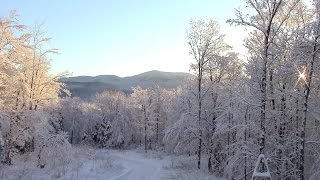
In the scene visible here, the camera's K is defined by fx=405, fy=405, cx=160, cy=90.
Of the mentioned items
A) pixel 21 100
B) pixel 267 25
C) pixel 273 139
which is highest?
pixel 267 25

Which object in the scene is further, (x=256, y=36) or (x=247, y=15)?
(x=256, y=36)

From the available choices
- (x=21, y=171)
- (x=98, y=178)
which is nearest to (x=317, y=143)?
(x=98, y=178)

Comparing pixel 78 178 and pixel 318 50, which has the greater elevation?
pixel 318 50

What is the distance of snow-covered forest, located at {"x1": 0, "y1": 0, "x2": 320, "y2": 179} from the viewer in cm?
2052

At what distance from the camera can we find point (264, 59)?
2092 centimetres

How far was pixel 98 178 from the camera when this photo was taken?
73.3 feet

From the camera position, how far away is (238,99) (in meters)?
21.1

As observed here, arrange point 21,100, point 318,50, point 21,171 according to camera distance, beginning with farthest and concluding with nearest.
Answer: point 21,100 → point 21,171 → point 318,50

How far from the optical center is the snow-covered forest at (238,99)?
67.3 ft

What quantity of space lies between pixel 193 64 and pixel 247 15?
15.3 metres

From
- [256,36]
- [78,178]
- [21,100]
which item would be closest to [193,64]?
[256,36]

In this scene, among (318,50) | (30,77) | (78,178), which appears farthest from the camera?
(30,77)

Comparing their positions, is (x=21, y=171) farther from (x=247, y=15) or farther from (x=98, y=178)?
(x=247, y=15)

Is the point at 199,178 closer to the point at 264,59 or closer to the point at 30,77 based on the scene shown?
the point at 264,59
